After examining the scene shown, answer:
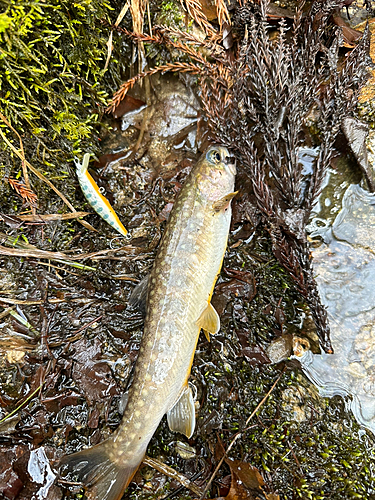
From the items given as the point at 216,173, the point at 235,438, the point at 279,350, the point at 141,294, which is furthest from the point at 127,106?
the point at 235,438

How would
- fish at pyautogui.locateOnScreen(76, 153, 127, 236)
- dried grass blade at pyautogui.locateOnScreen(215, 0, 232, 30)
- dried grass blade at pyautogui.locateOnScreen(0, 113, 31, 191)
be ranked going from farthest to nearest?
dried grass blade at pyautogui.locateOnScreen(215, 0, 232, 30), fish at pyautogui.locateOnScreen(76, 153, 127, 236), dried grass blade at pyautogui.locateOnScreen(0, 113, 31, 191)

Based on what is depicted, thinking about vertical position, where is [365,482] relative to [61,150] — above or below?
below

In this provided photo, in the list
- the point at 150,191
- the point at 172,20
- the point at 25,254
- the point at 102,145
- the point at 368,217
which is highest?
the point at 172,20

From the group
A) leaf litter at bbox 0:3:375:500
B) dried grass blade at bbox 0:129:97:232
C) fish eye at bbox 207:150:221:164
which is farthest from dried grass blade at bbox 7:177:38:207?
fish eye at bbox 207:150:221:164

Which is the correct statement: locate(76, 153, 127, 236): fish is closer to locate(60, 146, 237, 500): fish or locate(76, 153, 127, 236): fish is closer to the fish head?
locate(60, 146, 237, 500): fish

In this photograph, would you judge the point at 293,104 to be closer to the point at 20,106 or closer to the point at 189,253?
the point at 189,253

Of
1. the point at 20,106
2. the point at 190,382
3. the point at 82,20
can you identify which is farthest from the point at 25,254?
the point at 82,20

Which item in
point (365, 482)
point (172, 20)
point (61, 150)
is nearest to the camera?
point (365, 482)
